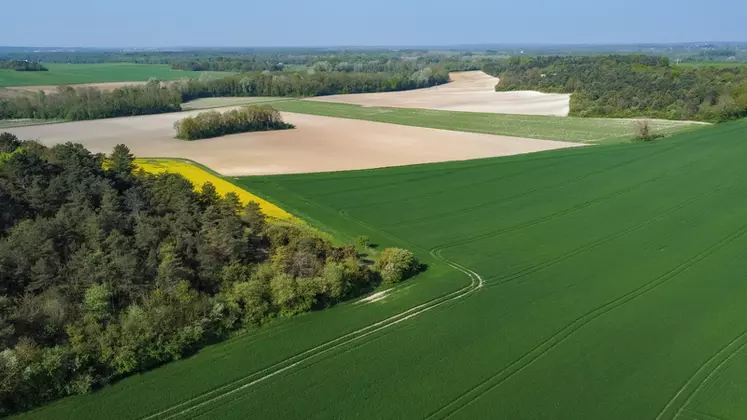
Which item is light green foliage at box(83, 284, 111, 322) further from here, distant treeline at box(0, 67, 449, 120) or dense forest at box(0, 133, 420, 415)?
distant treeline at box(0, 67, 449, 120)

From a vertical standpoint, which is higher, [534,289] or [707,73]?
[707,73]

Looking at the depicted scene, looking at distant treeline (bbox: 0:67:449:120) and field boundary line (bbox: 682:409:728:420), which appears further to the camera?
distant treeline (bbox: 0:67:449:120)

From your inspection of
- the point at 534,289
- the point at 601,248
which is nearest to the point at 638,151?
the point at 601,248

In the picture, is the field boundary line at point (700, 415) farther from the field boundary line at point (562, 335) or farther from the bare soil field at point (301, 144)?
the bare soil field at point (301, 144)

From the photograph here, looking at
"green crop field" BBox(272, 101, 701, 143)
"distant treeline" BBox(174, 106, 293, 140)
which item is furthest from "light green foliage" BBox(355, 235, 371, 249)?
"green crop field" BBox(272, 101, 701, 143)

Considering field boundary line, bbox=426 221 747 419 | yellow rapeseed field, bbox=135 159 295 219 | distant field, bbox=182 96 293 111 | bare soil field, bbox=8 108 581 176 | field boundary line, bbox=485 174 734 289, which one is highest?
distant field, bbox=182 96 293 111

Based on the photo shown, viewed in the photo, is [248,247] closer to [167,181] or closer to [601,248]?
[167,181]

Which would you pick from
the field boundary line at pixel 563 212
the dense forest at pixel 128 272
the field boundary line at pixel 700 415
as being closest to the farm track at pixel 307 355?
the dense forest at pixel 128 272

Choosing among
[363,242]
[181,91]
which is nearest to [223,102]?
[181,91]
